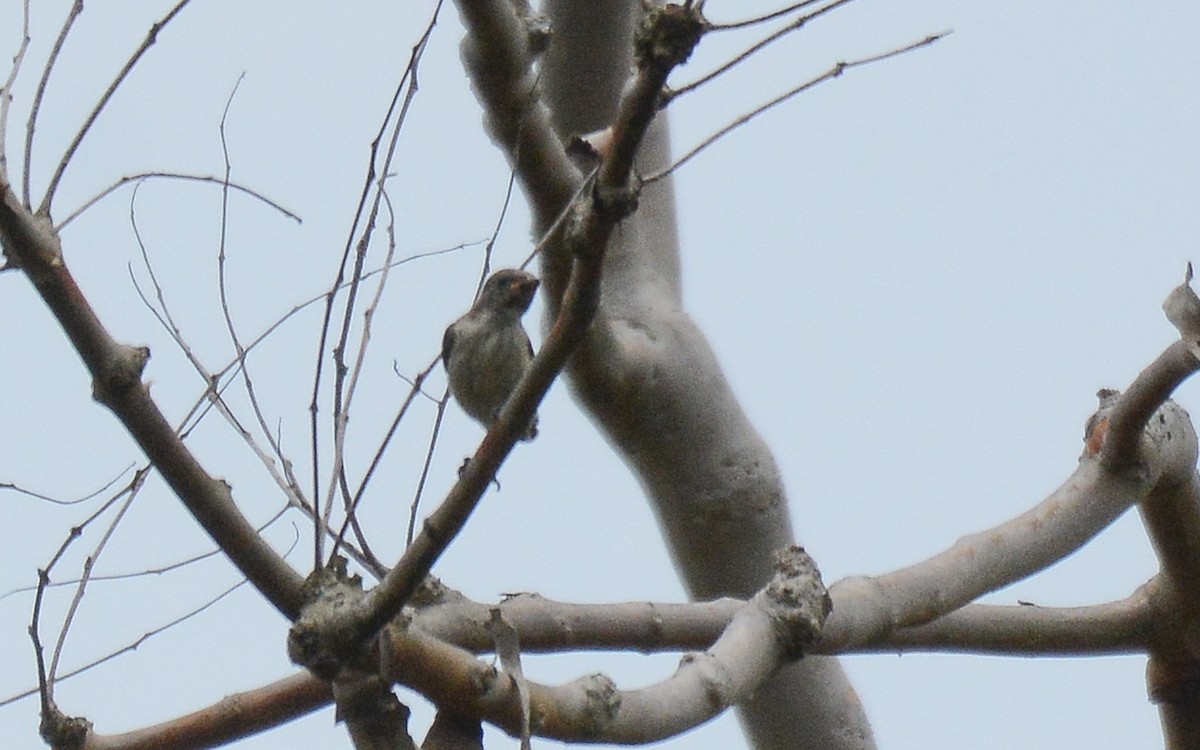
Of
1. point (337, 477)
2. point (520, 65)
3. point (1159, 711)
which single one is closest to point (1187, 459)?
point (1159, 711)

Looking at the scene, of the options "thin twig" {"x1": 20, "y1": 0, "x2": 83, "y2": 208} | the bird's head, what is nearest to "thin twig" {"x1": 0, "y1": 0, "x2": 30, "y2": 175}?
"thin twig" {"x1": 20, "y1": 0, "x2": 83, "y2": 208}

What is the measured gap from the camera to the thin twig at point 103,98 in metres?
1.58

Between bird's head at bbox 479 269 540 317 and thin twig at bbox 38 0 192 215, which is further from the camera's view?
bird's head at bbox 479 269 540 317

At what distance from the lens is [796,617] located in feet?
6.94

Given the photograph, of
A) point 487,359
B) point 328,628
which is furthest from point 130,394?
point 487,359

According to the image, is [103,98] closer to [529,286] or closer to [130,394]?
[130,394]

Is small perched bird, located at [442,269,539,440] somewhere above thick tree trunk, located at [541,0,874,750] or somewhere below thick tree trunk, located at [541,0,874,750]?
above

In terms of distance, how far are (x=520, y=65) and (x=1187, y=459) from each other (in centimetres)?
167

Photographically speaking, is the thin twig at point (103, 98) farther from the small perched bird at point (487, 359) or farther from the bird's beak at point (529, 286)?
the small perched bird at point (487, 359)

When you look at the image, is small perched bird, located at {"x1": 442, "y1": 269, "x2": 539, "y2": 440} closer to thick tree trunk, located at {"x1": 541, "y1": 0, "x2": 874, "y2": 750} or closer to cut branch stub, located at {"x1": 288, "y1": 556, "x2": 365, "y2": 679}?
thick tree trunk, located at {"x1": 541, "y1": 0, "x2": 874, "y2": 750}

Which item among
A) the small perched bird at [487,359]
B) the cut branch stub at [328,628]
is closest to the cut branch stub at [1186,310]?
the cut branch stub at [328,628]

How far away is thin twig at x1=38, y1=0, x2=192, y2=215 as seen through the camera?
62.1 inches

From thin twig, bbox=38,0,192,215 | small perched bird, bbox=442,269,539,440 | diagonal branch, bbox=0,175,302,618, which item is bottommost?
diagonal branch, bbox=0,175,302,618

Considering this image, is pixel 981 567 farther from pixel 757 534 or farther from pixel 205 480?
pixel 205 480
